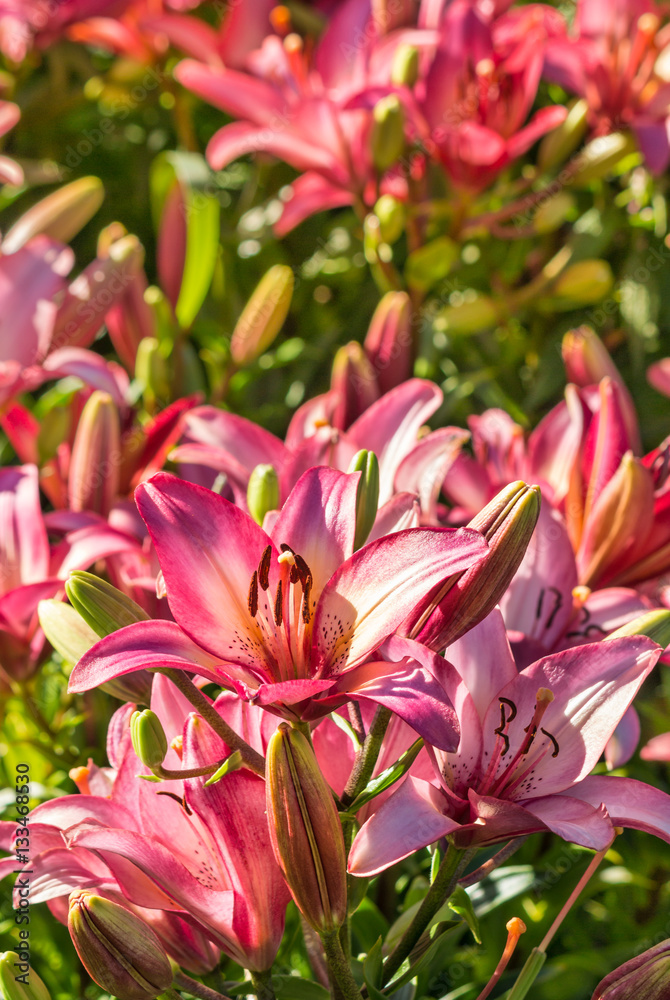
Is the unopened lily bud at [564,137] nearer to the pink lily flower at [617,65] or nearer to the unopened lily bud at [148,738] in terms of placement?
the pink lily flower at [617,65]

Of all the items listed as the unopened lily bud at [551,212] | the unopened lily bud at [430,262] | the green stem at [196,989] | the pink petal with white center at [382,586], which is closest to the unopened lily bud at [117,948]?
the green stem at [196,989]

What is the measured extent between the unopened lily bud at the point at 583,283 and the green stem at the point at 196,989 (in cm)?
61

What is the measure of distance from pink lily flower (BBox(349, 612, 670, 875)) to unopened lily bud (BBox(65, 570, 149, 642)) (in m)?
0.14

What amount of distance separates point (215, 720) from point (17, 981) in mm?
155

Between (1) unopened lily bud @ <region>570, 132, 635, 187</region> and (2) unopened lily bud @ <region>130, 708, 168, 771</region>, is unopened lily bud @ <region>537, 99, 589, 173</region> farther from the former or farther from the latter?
(2) unopened lily bud @ <region>130, 708, 168, 771</region>

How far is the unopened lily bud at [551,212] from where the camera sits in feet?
2.68

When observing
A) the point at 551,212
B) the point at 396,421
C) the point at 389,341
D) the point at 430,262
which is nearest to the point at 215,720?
the point at 396,421

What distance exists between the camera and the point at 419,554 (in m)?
0.38

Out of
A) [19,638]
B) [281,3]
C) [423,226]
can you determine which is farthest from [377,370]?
[281,3]

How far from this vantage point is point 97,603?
40cm

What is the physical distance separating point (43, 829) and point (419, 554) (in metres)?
0.23

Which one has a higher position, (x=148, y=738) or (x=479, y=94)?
(x=479, y=94)

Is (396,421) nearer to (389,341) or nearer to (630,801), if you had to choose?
(389,341)

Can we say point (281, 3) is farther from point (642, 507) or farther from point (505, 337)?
point (642, 507)
